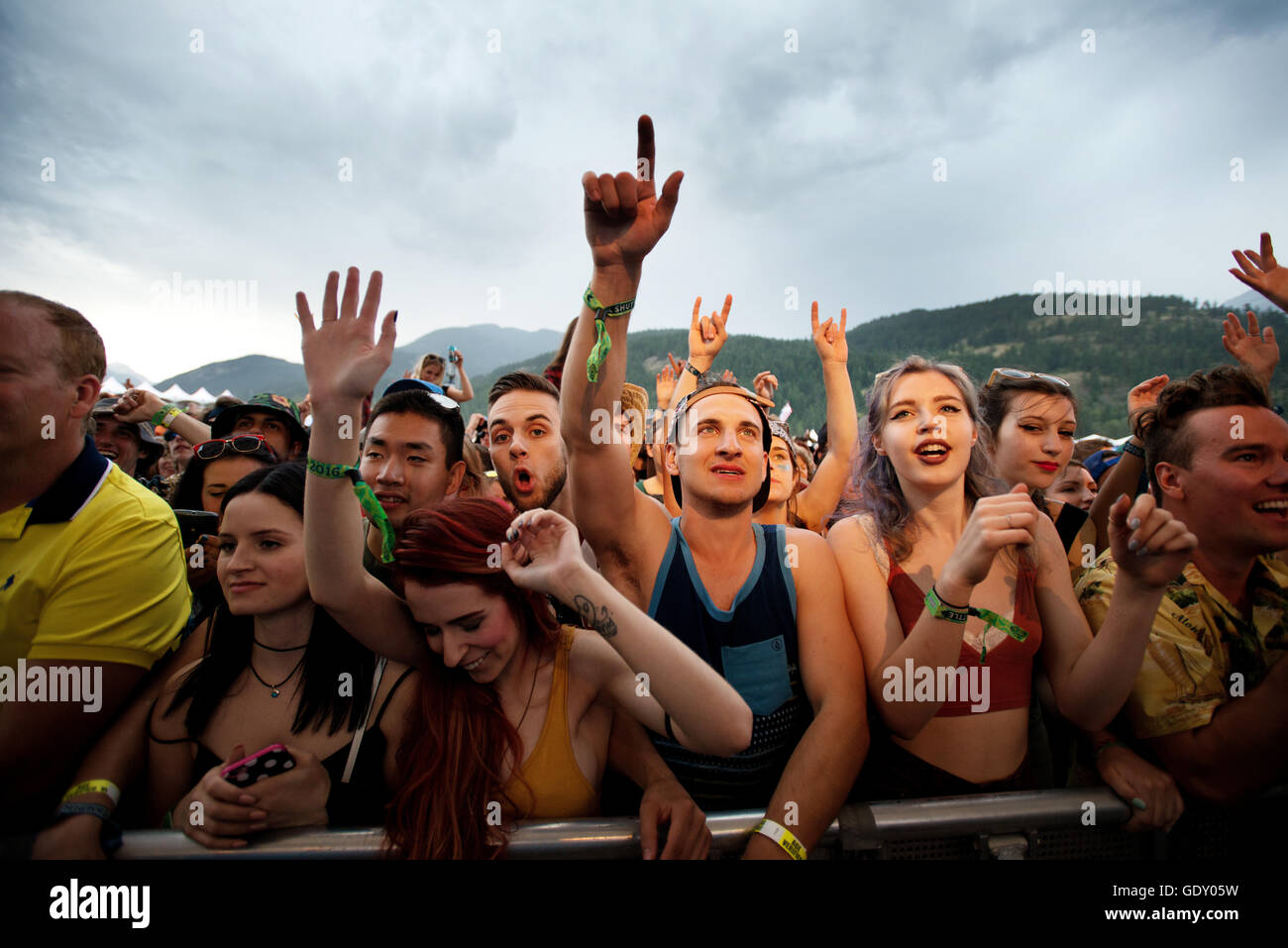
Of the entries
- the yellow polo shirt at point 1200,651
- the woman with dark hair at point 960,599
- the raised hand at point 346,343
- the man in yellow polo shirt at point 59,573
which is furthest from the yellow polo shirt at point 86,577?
the yellow polo shirt at point 1200,651

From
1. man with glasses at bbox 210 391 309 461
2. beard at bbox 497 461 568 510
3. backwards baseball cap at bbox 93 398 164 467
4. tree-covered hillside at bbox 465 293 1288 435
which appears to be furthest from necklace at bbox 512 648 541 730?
tree-covered hillside at bbox 465 293 1288 435

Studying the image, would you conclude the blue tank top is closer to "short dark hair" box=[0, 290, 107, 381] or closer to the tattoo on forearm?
the tattoo on forearm

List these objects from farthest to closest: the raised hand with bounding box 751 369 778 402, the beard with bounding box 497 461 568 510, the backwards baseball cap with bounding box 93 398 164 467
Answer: the raised hand with bounding box 751 369 778 402, the backwards baseball cap with bounding box 93 398 164 467, the beard with bounding box 497 461 568 510

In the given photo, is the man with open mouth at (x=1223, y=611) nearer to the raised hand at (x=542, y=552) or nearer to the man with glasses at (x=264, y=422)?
the raised hand at (x=542, y=552)

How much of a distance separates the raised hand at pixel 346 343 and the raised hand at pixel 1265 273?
4.37 m

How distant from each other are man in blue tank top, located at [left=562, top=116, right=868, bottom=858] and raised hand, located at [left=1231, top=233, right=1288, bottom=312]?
9.72 ft

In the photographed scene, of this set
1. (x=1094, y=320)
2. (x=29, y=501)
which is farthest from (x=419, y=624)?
(x=1094, y=320)

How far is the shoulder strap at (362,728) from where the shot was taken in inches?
79.0

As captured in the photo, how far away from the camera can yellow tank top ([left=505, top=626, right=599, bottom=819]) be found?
1983 millimetres

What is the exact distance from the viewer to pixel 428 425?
10.3 ft

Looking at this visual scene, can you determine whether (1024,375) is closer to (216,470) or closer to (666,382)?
(666,382)
